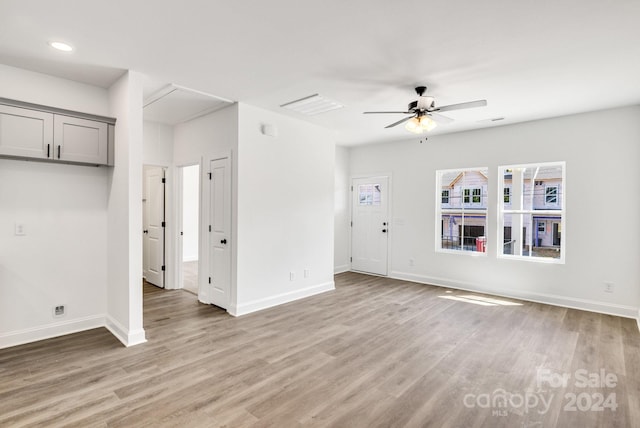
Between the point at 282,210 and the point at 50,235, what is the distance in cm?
276

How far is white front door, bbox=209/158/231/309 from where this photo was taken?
444cm

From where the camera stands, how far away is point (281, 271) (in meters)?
4.86

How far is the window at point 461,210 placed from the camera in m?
5.77

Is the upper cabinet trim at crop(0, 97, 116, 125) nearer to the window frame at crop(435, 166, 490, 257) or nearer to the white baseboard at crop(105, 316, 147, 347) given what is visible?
the white baseboard at crop(105, 316, 147, 347)

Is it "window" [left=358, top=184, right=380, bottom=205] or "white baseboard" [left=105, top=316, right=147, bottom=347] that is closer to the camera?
"white baseboard" [left=105, top=316, right=147, bottom=347]

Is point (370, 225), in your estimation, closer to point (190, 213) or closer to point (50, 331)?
point (190, 213)

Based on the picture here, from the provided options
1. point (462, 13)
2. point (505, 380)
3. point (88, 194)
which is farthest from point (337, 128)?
point (505, 380)

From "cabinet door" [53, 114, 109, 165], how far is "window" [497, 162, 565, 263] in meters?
5.77

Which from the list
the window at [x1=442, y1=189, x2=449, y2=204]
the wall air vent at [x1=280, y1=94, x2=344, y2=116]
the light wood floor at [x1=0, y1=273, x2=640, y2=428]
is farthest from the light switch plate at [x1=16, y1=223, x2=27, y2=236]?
the window at [x1=442, y1=189, x2=449, y2=204]

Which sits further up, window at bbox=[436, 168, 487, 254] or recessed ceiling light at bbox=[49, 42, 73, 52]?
recessed ceiling light at bbox=[49, 42, 73, 52]

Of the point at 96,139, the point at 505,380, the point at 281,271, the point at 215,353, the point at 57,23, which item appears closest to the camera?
the point at 57,23

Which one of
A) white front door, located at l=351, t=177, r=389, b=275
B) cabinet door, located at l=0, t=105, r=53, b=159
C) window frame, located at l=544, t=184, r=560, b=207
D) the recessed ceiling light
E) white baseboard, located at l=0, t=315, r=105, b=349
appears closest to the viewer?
the recessed ceiling light

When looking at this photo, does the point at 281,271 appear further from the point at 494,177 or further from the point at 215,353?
the point at 494,177

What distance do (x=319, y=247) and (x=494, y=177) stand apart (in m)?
3.19
